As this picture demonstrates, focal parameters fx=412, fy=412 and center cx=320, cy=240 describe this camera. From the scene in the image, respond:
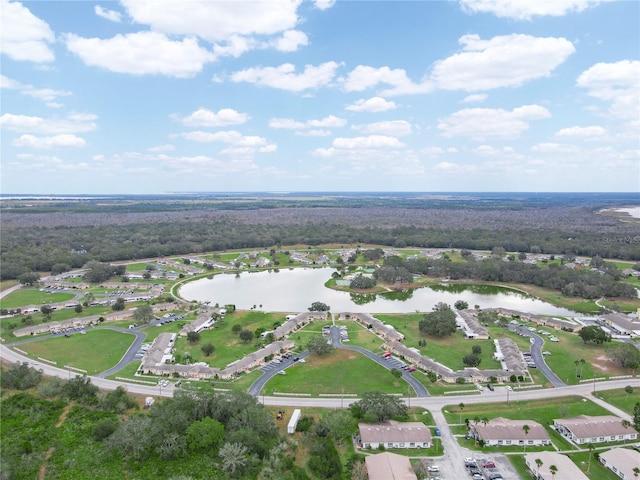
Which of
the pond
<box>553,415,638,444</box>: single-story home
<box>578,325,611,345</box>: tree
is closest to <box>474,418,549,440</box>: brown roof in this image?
<box>553,415,638,444</box>: single-story home

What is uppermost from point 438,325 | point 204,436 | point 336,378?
point 438,325

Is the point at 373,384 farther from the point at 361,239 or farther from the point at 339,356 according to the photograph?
the point at 361,239

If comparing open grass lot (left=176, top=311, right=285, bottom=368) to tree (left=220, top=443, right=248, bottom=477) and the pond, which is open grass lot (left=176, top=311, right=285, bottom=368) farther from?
tree (left=220, top=443, right=248, bottom=477)

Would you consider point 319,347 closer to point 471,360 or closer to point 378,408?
point 378,408

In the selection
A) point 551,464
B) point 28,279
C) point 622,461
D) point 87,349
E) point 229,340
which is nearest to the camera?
point 551,464

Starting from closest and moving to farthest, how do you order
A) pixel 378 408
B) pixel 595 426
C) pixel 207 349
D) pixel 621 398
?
1. pixel 595 426
2. pixel 378 408
3. pixel 621 398
4. pixel 207 349

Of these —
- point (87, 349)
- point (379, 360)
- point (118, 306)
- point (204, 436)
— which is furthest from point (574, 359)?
point (118, 306)
